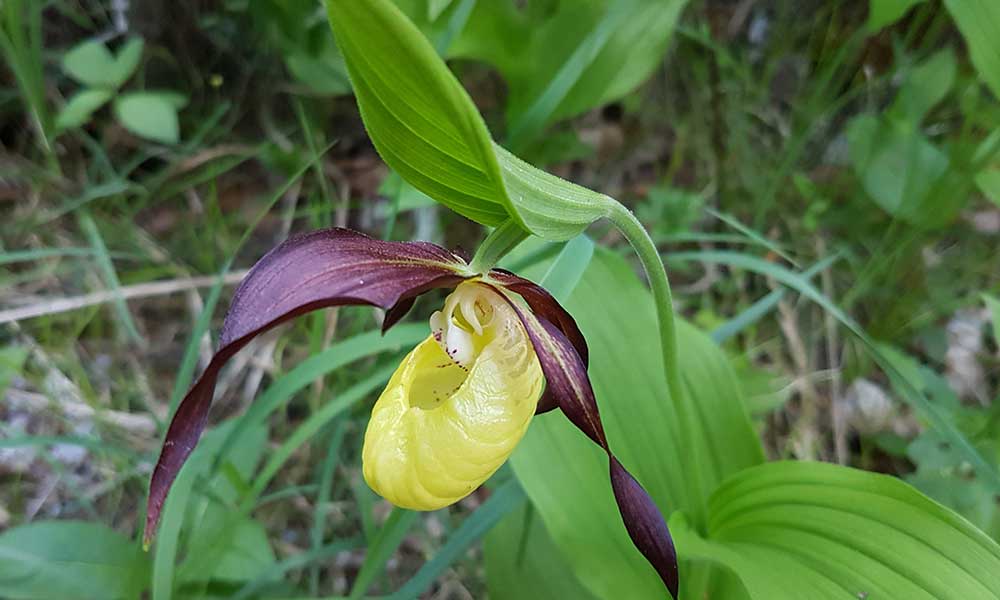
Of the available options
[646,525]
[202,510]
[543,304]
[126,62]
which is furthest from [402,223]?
[646,525]

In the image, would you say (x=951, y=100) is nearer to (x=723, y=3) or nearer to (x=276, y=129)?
(x=723, y=3)

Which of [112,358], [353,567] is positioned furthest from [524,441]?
[112,358]

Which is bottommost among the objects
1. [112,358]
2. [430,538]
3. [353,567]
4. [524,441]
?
[112,358]

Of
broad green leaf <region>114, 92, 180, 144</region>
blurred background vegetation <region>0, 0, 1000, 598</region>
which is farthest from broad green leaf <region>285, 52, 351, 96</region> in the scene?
broad green leaf <region>114, 92, 180, 144</region>

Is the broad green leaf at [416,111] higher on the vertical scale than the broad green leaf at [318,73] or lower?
higher

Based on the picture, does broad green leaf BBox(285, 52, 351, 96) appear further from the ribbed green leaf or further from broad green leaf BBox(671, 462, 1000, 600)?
broad green leaf BBox(671, 462, 1000, 600)

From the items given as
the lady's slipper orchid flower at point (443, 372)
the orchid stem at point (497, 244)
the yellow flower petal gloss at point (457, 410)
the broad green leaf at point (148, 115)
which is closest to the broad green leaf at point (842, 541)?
the lady's slipper orchid flower at point (443, 372)

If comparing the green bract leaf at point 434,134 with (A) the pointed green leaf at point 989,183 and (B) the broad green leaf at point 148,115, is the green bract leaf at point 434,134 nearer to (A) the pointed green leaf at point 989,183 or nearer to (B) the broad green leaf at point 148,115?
(A) the pointed green leaf at point 989,183
